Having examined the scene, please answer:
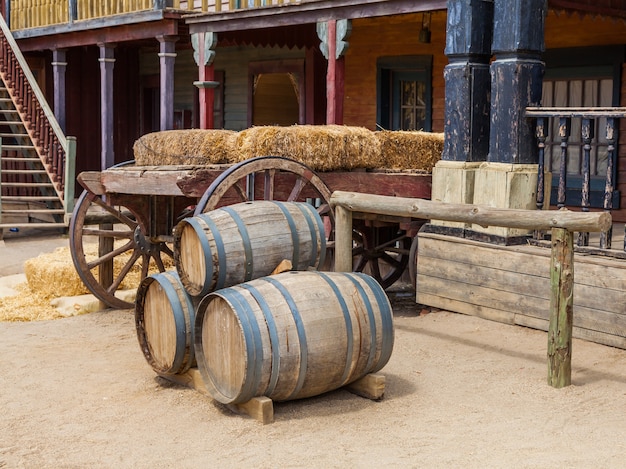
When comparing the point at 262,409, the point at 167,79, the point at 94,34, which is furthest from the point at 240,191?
the point at 94,34

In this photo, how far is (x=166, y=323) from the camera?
20.1 feet

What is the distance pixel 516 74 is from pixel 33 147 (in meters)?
9.72

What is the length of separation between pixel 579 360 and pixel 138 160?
14.7ft

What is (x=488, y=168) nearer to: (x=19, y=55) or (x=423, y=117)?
(x=423, y=117)

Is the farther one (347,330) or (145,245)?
(145,245)

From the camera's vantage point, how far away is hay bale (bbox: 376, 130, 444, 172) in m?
9.03

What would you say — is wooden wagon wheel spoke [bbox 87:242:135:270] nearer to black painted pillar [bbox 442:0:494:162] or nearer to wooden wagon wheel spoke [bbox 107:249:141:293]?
wooden wagon wheel spoke [bbox 107:249:141:293]

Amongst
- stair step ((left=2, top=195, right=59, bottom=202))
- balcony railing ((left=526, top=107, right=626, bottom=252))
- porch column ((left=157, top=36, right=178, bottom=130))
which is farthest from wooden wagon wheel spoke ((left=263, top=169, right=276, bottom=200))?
stair step ((left=2, top=195, right=59, bottom=202))

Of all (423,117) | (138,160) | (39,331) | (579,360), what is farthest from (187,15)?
(579,360)

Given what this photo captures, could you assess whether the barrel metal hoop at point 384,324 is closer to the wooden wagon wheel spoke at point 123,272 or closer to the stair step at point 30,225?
the wooden wagon wheel spoke at point 123,272

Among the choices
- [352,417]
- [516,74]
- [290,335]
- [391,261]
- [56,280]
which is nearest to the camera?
[290,335]

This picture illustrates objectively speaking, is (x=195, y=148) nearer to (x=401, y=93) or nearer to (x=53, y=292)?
(x=53, y=292)

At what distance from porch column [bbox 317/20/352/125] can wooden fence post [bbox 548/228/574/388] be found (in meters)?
5.95

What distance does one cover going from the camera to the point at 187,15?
13.7 meters
